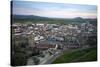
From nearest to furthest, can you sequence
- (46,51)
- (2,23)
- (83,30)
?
1. (2,23)
2. (46,51)
3. (83,30)

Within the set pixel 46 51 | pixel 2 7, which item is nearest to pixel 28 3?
pixel 2 7

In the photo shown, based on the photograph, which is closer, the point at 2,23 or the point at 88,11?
the point at 2,23

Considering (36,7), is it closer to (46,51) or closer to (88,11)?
(46,51)

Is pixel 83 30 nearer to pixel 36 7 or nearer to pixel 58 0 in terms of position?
pixel 58 0

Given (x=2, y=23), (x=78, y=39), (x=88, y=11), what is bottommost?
(x=78, y=39)

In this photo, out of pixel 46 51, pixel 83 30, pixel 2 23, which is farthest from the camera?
pixel 83 30

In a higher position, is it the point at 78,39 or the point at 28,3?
the point at 28,3
